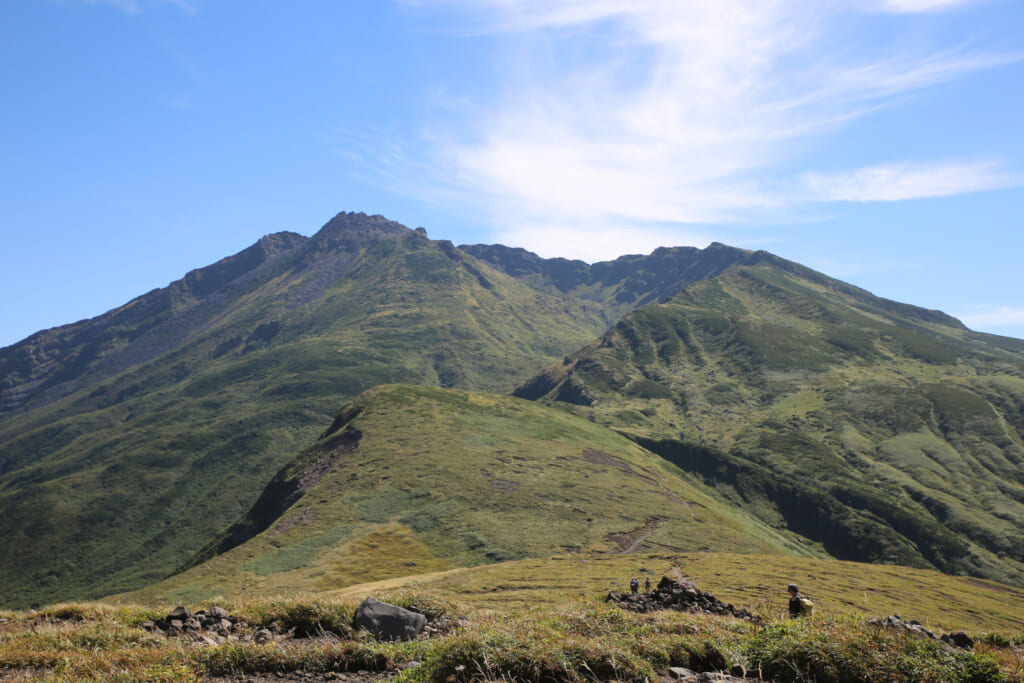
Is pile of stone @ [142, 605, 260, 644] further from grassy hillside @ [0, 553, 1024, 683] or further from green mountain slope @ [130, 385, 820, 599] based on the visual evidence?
green mountain slope @ [130, 385, 820, 599]

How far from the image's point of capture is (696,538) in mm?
100250

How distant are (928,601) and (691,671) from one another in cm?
7960

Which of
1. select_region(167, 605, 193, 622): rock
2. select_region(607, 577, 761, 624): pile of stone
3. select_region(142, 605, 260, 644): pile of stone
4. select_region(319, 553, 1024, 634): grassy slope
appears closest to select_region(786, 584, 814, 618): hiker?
select_region(607, 577, 761, 624): pile of stone

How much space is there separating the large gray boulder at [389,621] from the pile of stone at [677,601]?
12.9 m

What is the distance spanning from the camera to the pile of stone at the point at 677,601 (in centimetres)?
2600

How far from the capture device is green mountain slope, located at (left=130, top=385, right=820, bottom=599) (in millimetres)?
84625

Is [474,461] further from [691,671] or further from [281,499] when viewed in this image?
[691,671]

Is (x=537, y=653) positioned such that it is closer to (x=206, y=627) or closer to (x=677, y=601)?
(x=206, y=627)

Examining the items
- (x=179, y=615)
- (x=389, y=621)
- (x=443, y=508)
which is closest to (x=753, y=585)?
(x=389, y=621)

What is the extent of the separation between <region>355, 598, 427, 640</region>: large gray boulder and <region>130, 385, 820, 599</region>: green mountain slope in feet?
205

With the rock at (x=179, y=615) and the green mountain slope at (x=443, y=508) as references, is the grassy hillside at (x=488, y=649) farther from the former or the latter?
the green mountain slope at (x=443, y=508)

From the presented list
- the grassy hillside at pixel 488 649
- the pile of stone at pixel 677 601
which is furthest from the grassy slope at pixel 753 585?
the grassy hillside at pixel 488 649

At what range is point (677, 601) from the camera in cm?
2789

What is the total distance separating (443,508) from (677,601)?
8222 cm
